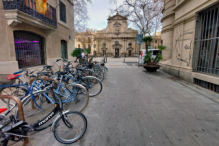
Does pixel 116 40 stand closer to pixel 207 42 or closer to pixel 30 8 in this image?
pixel 30 8

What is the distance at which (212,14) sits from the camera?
5.25 meters

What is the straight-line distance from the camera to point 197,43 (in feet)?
19.7

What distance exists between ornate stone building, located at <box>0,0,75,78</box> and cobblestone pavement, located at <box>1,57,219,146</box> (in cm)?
436

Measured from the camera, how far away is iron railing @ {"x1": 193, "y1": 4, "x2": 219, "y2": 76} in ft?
16.5

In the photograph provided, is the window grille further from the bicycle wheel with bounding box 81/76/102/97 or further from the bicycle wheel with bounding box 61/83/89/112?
the bicycle wheel with bounding box 61/83/89/112

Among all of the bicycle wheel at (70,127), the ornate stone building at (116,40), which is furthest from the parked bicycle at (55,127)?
the ornate stone building at (116,40)

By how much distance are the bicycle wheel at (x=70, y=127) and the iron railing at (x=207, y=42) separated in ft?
18.3

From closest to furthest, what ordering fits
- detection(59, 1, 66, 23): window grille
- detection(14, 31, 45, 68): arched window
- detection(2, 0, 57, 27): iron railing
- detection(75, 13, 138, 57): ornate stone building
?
detection(2, 0, 57, 27): iron railing, detection(14, 31, 45, 68): arched window, detection(59, 1, 66, 23): window grille, detection(75, 13, 138, 57): ornate stone building

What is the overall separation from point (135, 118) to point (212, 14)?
18.7ft

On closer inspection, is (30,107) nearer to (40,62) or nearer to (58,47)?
(40,62)

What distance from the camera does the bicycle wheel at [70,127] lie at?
215 centimetres

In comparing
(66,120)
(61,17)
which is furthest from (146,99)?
(61,17)

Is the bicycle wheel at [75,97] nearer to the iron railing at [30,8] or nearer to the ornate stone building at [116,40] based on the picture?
the iron railing at [30,8]

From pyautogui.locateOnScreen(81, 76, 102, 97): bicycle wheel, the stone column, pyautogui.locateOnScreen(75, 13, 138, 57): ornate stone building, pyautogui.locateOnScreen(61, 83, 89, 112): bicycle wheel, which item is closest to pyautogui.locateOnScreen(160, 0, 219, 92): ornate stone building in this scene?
the stone column
